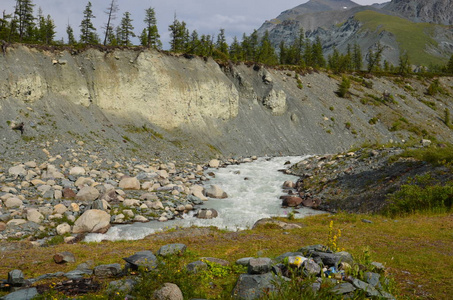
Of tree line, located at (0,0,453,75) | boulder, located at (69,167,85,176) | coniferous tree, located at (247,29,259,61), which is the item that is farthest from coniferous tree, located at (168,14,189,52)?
boulder, located at (69,167,85,176)

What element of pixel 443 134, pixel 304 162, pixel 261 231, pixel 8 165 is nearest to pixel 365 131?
pixel 443 134

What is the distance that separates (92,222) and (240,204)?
10347 millimetres

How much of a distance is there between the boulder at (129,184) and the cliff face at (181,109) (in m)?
8.23

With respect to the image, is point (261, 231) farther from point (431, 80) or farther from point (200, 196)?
point (431, 80)

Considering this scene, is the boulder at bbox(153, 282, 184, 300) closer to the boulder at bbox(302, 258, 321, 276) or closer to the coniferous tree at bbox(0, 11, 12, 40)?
the boulder at bbox(302, 258, 321, 276)

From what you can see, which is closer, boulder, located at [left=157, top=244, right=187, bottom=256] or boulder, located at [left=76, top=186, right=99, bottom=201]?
boulder, located at [left=157, top=244, right=187, bottom=256]

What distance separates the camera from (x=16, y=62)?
30.8 m

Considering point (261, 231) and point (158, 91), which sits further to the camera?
point (158, 91)

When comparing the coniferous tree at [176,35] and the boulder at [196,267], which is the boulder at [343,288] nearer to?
the boulder at [196,267]

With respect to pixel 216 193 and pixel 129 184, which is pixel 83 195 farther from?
pixel 216 193

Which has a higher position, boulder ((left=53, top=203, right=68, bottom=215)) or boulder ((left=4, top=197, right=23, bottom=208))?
boulder ((left=4, top=197, right=23, bottom=208))

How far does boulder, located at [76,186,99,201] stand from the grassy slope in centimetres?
837

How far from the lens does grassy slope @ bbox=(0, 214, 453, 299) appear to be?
6.62 meters

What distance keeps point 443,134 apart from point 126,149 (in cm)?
6531
